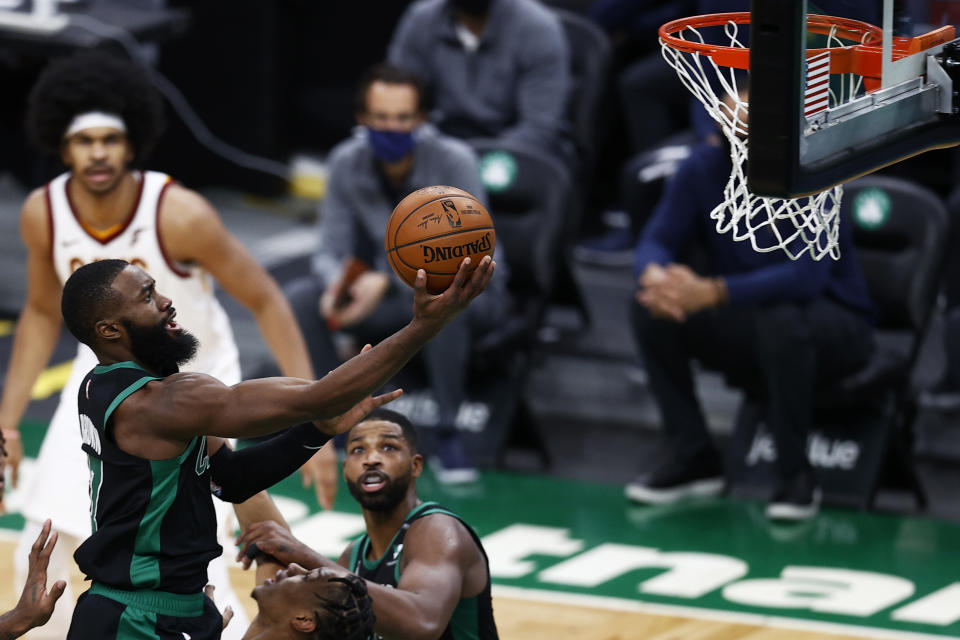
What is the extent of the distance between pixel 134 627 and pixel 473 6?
16.6 feet

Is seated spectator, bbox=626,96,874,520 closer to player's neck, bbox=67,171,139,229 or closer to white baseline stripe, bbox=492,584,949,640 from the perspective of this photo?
white baseline stripe, bbox=492,584,949,640

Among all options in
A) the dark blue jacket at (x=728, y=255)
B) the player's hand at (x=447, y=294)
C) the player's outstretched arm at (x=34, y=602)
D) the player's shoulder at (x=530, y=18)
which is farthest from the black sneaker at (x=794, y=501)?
the player's outstretched arm at (x=34, y=602)

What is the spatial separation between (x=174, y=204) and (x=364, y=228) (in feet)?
7.88

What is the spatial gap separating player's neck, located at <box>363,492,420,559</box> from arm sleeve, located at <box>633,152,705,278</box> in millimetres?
2645

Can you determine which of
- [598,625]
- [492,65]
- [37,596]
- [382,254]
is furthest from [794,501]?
[37,596]

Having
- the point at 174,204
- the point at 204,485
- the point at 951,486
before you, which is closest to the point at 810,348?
the point at 951,486

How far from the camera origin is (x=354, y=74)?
11.3 meters

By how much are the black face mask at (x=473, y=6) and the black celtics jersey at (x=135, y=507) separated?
4.80 meters

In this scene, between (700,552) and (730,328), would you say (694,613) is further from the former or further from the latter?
(730,328)

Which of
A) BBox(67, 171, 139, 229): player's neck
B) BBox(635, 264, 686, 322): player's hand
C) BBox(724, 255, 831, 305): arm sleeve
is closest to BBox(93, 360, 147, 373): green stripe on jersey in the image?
BBox(67, 171, 139, 229): player's neck

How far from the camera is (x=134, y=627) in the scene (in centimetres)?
356

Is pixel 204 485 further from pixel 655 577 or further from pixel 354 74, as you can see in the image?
pixel 354 74

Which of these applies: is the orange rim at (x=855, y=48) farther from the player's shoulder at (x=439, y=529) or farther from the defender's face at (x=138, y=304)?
the defender's face at (x=138, y=304)

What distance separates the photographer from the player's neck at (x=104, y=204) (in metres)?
5.01
